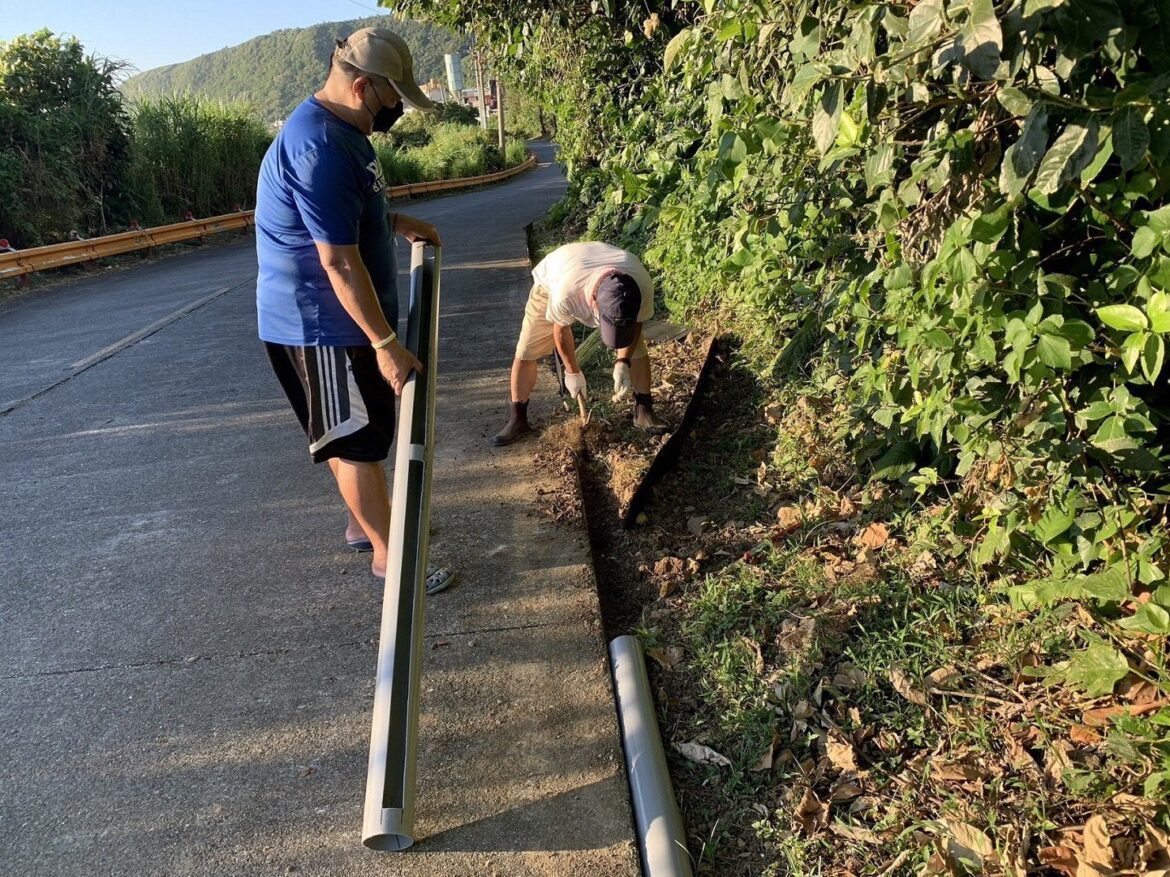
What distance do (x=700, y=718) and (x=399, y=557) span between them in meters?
1.10

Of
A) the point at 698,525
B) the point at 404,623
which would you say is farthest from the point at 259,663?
the point at 698,525

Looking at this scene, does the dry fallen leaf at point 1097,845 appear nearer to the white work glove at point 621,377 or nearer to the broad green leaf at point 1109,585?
the broad green leaf at point 1109,585

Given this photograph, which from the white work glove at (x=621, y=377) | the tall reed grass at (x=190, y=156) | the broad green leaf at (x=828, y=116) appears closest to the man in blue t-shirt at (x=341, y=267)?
the broad green leaf at (x=828, y=116)

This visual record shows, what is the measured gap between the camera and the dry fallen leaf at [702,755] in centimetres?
250

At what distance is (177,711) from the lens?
9.09 ft

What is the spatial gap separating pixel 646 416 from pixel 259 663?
249 cm

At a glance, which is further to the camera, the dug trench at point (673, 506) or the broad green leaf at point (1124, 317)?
the dug trench at point (673, 506)

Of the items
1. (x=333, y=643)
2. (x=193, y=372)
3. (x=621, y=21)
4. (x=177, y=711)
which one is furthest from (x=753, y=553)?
(x=621, y=21)

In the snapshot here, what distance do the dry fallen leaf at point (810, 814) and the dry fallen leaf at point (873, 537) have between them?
43.8 inches

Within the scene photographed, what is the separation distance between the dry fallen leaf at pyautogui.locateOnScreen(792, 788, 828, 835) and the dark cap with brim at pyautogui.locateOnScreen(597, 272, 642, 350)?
2490 mm

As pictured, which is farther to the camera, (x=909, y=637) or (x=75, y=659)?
(x=75, y=659)

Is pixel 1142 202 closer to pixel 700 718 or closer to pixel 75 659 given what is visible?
pixel 700 718

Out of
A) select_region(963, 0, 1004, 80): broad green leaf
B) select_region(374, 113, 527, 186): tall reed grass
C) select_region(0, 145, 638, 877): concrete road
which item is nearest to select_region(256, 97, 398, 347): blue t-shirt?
select_region(0, 145, 638, 877): concrete road

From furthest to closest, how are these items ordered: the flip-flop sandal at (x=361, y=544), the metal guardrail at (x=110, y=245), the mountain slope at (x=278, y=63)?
the mountain slope at (x=278, y=63) < the metal guardrail at (x=110, y=245) < the flip-flop sandal at (x=361, y=544)
